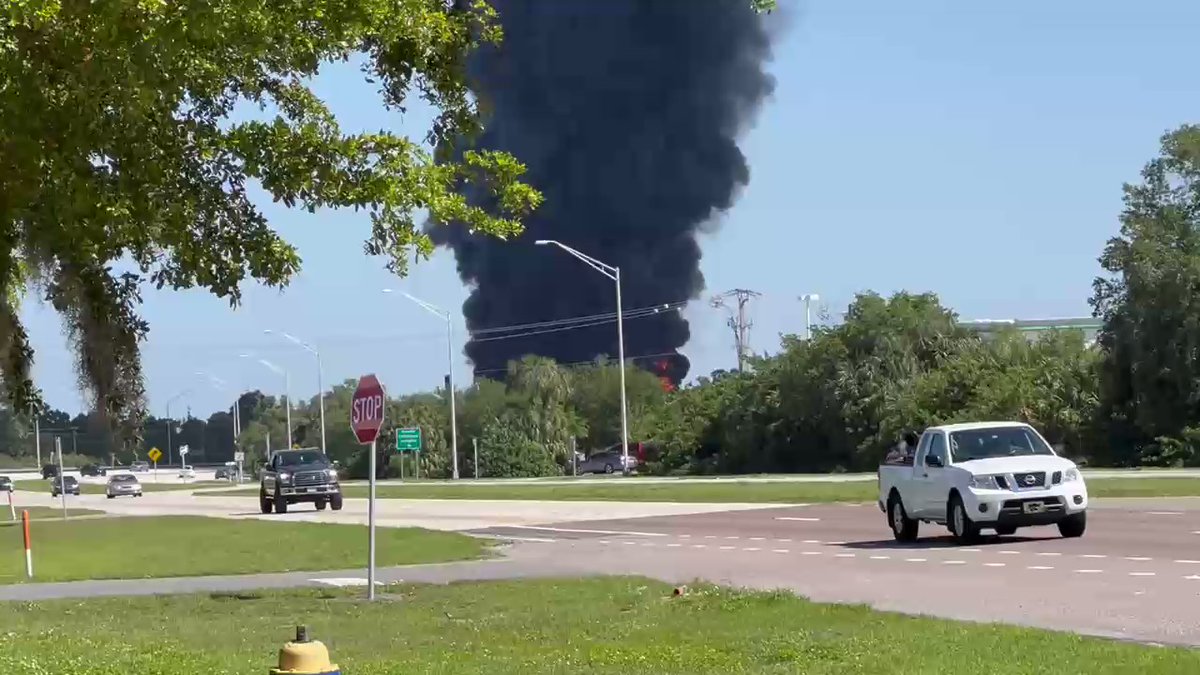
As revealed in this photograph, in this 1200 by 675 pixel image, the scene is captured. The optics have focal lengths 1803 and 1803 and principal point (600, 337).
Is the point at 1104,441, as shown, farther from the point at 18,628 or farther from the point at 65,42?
the point at 65,42

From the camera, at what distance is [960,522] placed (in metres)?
25.5

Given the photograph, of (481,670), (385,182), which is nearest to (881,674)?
(481,670)

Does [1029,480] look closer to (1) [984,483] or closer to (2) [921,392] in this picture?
(1) [984,483]

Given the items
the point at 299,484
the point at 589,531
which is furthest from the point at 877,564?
the point at 299,484

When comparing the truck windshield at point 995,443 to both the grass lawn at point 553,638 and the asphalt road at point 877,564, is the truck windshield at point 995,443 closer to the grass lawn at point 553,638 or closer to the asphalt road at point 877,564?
the asphalt road at point 877,564

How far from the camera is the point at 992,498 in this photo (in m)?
25.0

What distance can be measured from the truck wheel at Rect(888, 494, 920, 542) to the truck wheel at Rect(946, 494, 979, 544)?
1.51 meters

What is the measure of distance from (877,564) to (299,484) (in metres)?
33.3

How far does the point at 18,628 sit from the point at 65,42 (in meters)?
9.81

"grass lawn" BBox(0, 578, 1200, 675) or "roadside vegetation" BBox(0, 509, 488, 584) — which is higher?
"roadside vegetation" BBox(0, 509, 488, 584)

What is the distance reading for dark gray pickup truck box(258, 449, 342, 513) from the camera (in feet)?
177

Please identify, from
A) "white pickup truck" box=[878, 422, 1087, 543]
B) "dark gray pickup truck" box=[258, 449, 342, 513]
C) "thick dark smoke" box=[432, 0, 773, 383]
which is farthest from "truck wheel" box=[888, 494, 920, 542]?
"thick dark smoke" box=[432, 0, 773, 383]

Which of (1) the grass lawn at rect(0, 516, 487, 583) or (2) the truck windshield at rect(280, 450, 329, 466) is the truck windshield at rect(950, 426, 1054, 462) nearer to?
(1) the grass lawn at rect(0, 516, 487, 583)

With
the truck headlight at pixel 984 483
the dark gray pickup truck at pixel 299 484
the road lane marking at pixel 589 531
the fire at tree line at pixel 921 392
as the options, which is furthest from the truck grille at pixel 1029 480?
the dark gray pickup truck at pixel 299 484
